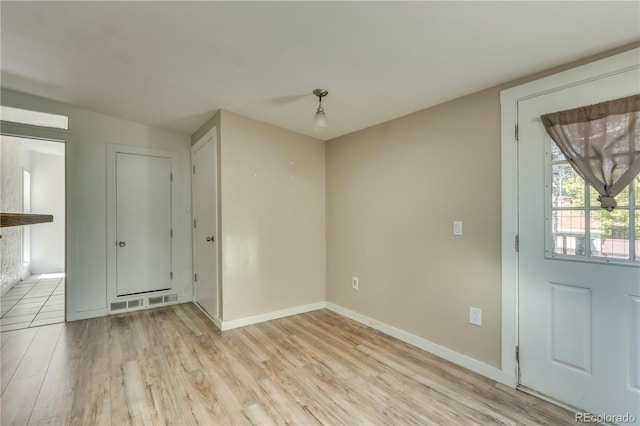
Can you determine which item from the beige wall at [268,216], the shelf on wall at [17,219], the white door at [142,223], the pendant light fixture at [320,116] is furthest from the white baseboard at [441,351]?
the shelf on wall at [17,219]

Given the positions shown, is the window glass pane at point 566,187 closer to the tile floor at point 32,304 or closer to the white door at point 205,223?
the white door at point 205,223

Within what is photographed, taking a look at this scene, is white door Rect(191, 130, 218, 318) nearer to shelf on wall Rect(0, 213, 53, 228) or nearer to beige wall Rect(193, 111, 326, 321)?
beige wall Rect(193, 111, 326, 321)

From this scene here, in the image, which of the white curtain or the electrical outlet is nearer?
the white curtain

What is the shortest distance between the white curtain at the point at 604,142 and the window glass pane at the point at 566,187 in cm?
5

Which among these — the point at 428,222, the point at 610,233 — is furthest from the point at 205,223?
the point at 610,233

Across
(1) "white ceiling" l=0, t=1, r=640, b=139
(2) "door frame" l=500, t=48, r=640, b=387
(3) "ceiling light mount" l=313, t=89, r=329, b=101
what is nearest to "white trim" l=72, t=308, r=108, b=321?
(1) "white ceiling" l=0, t=1, r=640, b=139

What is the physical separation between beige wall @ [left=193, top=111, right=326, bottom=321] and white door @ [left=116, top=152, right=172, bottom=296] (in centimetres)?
78

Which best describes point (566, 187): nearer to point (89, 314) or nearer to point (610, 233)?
point (610, 233)

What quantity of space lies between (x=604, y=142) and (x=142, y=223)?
451 cm

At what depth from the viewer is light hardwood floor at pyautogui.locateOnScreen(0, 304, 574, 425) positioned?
1.74 m

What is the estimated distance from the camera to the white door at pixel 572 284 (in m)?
1.63

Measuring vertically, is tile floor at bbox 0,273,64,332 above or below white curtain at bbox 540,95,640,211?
below

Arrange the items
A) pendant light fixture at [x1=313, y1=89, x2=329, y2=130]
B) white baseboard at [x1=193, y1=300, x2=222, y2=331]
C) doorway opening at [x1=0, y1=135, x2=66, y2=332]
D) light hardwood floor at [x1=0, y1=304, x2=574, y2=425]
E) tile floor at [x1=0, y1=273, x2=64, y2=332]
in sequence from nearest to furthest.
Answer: light hardwood floor at [x1=0, y1=304, x2=574, y2=425] < pendant light fixture at [x1=313, y1=89, x2=329, y2=130] < white baseboard at [x1=193, y1=300, x2=222, y2=331] < tile floor at [x1=0, y1=273, x2=64, y2=332] < doorway opening at [x1=0, y1=135, x2=66, y2=332]

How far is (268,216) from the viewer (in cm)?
A: 336
